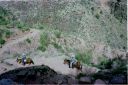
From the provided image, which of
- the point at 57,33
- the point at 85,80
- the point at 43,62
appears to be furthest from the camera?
the point at 57,33

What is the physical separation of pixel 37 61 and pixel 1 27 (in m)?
5.53

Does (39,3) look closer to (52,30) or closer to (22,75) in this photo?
(52,30)

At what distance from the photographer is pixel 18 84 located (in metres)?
19.1

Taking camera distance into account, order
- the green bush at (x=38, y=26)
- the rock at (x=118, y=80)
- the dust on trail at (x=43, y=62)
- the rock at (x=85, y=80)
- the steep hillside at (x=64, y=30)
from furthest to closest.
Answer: the green bush at (x=38, y=26) → the steep hillside at (x=64, y=30) → the dust on trail at (x=43, y=62) → the rock at (x=85, y=80) → the rock at (x=118, y=80)

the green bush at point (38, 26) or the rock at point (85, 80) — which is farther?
the green bush at point (38, 26)

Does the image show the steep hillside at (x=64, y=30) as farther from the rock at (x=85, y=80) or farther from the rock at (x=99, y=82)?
the rock at (x=99, y=82)

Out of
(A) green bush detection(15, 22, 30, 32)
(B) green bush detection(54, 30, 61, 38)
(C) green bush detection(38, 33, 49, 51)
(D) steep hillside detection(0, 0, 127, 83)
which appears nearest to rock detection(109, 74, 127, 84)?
(D) steep hillside detection(0, 0, 127, 83)

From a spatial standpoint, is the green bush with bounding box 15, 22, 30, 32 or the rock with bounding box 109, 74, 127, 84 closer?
the rock with bounding box 109, 74, 127, 84

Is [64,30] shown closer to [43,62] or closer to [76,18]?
[76,18]

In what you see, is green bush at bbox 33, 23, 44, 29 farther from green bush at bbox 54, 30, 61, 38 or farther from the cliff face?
green bush at bbox 54, 30, 61, 38

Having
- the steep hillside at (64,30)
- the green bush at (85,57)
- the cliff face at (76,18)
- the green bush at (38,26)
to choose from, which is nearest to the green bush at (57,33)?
the steep hillside at (64,30)

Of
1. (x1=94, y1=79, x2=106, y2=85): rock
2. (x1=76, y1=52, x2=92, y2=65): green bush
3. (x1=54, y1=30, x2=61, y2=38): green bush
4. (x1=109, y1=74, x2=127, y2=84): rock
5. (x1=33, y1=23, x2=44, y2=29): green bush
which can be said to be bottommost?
(x1=76, y1=52, x2=92, y2=65): green bush

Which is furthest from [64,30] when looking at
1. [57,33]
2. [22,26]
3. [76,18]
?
[22,26]

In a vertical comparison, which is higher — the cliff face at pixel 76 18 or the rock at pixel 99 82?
the cliff face at pixel 76 18
